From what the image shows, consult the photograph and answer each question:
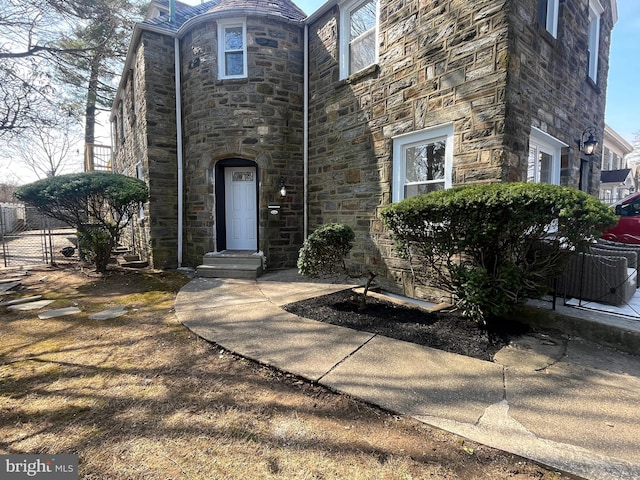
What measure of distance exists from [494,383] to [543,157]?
15.9ft

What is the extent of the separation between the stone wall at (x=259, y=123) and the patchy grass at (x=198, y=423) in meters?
4.47

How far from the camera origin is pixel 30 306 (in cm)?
485

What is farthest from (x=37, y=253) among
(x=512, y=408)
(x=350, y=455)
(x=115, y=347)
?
(x=512, y=408)

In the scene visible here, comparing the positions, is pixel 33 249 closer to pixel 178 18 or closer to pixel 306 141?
pixel 178 18

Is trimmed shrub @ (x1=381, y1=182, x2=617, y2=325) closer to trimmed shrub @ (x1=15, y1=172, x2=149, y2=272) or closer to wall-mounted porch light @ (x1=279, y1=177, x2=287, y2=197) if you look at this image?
wall-mounted porch light @ (x1=279, y1=177, x2=287, y2=197)

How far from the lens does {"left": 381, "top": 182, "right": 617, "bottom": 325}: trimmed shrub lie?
293 cm

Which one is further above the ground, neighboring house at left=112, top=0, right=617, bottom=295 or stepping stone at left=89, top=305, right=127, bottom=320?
neighboring house at left=112, top=0, right=617, bottom=295

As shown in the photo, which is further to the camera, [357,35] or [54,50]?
[54,50]

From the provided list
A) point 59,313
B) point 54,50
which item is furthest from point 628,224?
point 54,50

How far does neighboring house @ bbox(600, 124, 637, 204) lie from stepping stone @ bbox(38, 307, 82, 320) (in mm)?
18365

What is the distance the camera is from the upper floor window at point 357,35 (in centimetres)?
602

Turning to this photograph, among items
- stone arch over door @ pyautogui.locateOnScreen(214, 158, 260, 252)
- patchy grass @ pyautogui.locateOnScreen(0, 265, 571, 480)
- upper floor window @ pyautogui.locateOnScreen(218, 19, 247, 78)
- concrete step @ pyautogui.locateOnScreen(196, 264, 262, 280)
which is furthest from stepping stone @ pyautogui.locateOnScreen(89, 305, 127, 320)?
upper floor window @ pyautogui.locateOnScreen(218, 19, 247, 78)

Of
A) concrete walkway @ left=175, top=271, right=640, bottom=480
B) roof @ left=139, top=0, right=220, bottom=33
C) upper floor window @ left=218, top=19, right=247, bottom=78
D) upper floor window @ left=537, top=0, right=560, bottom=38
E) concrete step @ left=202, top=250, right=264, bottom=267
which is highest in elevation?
roof @ left=139, top=0, right=220, bottom=33

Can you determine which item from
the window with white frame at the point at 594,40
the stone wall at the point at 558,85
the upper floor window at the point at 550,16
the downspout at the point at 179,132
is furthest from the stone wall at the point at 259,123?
the window with white frame at the point at 594,40
